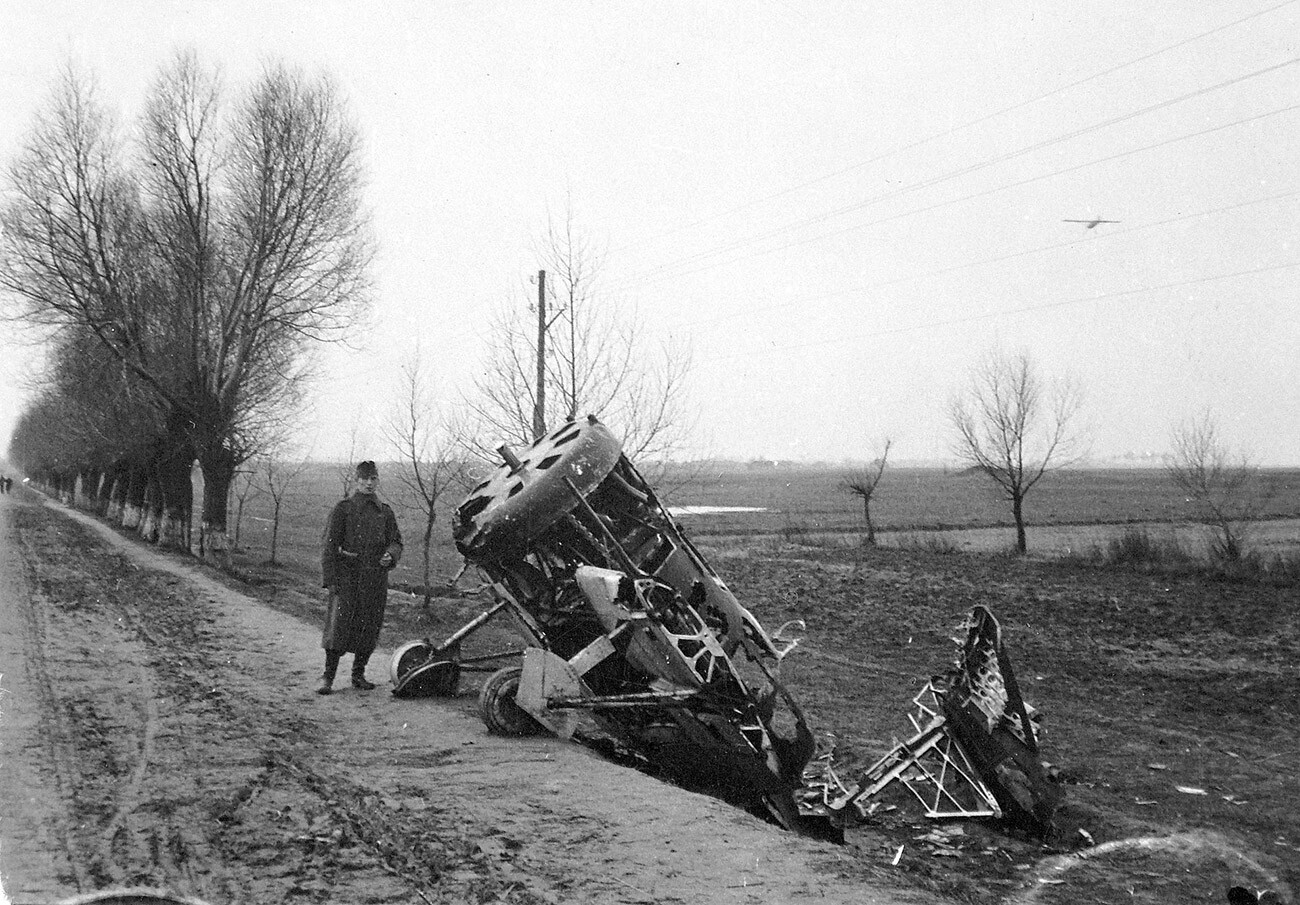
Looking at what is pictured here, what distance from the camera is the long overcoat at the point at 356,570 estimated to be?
815 centimetres

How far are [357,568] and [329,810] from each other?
3514 mm

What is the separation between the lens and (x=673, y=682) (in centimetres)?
662

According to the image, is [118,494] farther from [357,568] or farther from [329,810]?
[329,810]

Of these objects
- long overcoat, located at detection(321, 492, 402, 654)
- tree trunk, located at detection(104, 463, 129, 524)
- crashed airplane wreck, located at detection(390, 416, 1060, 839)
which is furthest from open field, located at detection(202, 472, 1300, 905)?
tree trunk, located at detection(104, 463, 129, 524)

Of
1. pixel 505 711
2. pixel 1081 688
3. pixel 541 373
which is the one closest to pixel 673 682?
pixel 505 711

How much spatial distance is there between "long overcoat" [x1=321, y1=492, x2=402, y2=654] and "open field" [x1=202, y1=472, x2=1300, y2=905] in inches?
48.1

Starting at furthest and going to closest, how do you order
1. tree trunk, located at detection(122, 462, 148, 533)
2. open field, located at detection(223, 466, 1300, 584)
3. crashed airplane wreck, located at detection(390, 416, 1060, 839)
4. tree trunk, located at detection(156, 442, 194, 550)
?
tree trunk, located at detection(122, 462, 148, 533) < open field, located at detection(223, 466, 1300, 584) < tree trunk, located at detection(156, 442, 194, 550) < crashed airplane wreck, located at detection(390, 416, 1060, 839)

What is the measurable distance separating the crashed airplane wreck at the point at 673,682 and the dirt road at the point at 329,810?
53 cm

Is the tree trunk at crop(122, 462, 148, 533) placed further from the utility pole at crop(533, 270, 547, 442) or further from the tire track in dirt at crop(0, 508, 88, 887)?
the tire track in dirt at crop(0, 508, 88, 887)

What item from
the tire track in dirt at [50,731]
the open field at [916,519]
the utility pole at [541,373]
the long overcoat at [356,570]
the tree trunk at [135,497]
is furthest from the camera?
the tree trunk at [135,497]

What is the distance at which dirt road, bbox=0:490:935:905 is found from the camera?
13.5ft

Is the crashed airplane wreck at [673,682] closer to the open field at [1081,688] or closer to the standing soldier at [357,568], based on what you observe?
the open field at [1081,688]

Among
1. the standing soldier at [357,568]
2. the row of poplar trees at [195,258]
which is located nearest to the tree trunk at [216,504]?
the row of poplar trees at [195,258]

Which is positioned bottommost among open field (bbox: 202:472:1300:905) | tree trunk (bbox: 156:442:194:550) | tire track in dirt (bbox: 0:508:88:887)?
open field (bbox: 202:472:1300:905)
